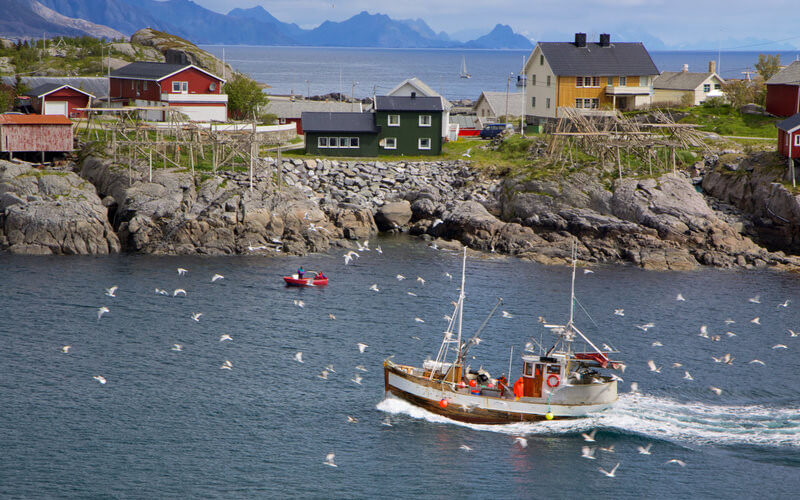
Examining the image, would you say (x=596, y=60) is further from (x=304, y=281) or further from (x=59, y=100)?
(x=59, y=100)

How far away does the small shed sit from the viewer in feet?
283

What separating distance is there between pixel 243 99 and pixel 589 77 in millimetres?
40576

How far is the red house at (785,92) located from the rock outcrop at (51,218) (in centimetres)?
7049

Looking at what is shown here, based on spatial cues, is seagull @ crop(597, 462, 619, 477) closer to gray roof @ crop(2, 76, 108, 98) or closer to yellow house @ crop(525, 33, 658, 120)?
yellow house @ crop(525, 33, 658, 120)

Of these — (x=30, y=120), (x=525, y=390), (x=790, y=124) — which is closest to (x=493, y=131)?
(x=790, y=124)

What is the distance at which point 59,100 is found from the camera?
3905 inches

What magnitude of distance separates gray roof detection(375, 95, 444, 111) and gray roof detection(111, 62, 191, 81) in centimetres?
2234

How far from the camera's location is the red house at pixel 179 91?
101 m

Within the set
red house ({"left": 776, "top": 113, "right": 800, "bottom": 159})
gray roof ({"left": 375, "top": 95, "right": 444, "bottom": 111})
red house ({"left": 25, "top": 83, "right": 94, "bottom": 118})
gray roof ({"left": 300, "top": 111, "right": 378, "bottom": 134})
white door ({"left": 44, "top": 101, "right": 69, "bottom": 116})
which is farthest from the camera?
gray roof ({"left": 375, "top": 95, "right": 444, "bottom": 111})

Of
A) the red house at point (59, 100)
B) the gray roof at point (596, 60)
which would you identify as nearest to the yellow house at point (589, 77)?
the gray roof at point (596, 60)

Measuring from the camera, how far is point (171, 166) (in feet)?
283

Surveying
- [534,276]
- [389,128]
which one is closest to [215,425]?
[534,276]

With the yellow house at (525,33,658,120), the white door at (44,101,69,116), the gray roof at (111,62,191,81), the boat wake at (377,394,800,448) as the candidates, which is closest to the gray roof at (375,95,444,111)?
the yellow house at (525,33,658,120)

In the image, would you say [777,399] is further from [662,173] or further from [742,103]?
[742,103]
